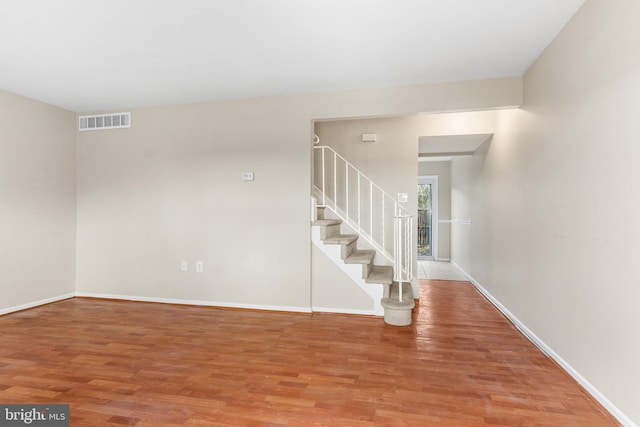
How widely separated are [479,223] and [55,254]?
20.0ft

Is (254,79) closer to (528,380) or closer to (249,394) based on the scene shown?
(249,394)

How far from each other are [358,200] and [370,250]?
2.46ft

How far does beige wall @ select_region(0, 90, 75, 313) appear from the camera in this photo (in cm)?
362

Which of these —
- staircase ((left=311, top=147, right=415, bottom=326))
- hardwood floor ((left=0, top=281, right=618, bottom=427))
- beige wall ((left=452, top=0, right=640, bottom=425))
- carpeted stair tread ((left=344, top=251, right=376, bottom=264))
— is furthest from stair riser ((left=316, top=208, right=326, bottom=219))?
beige wall ((left=452, top=0, right=640, bottom=425))

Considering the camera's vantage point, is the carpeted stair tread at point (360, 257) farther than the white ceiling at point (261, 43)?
Yes

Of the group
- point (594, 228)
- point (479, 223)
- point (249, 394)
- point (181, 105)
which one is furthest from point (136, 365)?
point (479, 223)

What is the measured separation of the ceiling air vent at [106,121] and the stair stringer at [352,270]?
300cm

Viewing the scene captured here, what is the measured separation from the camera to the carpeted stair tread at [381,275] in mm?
3553

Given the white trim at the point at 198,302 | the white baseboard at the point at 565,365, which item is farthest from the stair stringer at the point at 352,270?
the white baseboard at the point at 565,365

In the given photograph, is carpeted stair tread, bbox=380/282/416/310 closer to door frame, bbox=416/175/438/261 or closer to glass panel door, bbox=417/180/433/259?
door frame, bbox=416/175/438/261

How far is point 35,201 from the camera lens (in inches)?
154

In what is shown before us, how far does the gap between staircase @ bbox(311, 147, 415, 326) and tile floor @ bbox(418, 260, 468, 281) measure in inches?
77.1

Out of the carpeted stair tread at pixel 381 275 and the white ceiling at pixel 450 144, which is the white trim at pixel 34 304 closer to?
the carpeted stair tread at pixel 381 275

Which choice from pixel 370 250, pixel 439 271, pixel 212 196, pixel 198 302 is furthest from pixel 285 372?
pixel 439 271
